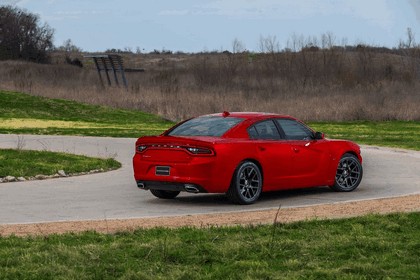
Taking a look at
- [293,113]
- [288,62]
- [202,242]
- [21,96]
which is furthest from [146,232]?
[288,62]

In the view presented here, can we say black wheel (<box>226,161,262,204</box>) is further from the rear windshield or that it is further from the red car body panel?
the rear windshield

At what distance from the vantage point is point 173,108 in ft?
152

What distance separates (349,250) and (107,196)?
698cm

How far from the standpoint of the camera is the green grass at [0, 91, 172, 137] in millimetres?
40812

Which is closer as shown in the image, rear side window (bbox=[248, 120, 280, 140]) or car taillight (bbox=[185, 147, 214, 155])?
car taillight (bbox=[185, 147, 214, 155])

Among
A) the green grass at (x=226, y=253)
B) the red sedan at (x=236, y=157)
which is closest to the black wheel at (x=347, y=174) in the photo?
the red sedan at (x=236, y=157)

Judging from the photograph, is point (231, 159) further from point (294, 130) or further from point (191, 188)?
point (294, 130)

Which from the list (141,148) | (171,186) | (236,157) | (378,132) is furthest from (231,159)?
(378,132)

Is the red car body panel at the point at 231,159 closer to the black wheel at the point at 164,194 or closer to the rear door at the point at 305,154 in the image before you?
the rear door at the point at 305,154

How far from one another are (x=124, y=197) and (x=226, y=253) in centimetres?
659

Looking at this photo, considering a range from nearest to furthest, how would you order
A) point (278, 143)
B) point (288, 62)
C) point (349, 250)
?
1. point (349, 250)
2. point (278, 143)
3. point (288, 62)

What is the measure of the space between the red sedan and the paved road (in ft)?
1.01

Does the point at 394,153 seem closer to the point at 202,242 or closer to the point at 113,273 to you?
the point at 202,242

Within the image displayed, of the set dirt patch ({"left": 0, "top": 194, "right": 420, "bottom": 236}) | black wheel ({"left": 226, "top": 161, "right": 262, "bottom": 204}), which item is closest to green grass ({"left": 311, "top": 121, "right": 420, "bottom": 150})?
black wheel ({"left": 226, "top": 161, "right": 262, "bottom": 204})
